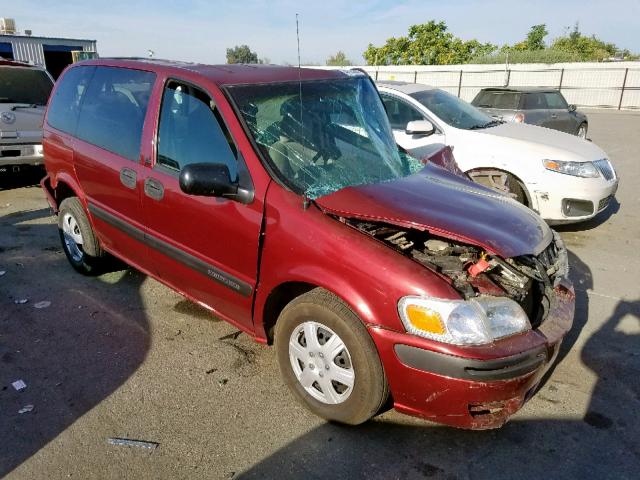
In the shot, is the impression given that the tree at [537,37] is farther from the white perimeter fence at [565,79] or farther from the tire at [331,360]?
the tire at [331,360]

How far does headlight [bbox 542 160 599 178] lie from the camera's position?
5.64 metres

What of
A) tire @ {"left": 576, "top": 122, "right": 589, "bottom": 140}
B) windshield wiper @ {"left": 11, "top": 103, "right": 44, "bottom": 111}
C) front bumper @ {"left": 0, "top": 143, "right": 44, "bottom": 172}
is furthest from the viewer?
tire @ {"left": 576, "top": 122, "right": 589, "bottom": 140}

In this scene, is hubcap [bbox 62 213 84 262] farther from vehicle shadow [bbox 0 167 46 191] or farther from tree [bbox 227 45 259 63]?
vehicle shadow [bbox 0 167 46 191]

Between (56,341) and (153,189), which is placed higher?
(153,189)

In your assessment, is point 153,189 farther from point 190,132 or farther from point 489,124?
point 489,124

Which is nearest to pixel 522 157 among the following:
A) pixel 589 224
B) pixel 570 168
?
pixel 570 168

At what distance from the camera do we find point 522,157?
577 cm

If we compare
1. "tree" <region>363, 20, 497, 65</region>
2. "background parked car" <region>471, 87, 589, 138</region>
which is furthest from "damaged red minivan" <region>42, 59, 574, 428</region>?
"tree" <region>363, 20, 497, 65</region>

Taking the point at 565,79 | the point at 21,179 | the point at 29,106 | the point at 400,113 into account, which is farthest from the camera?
the point at 565,79

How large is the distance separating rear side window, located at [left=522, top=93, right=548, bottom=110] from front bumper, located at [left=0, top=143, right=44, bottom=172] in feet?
35.0

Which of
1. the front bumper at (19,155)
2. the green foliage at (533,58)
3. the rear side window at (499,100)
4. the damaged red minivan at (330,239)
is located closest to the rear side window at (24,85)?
the front bumper at (19,155)

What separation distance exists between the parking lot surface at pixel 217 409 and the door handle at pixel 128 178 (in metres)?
1.06

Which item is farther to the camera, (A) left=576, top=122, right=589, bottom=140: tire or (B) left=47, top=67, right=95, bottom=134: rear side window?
(A) left=576, top=122, right=589, bottom=140: tire

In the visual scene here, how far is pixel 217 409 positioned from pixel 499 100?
11.9 metres
